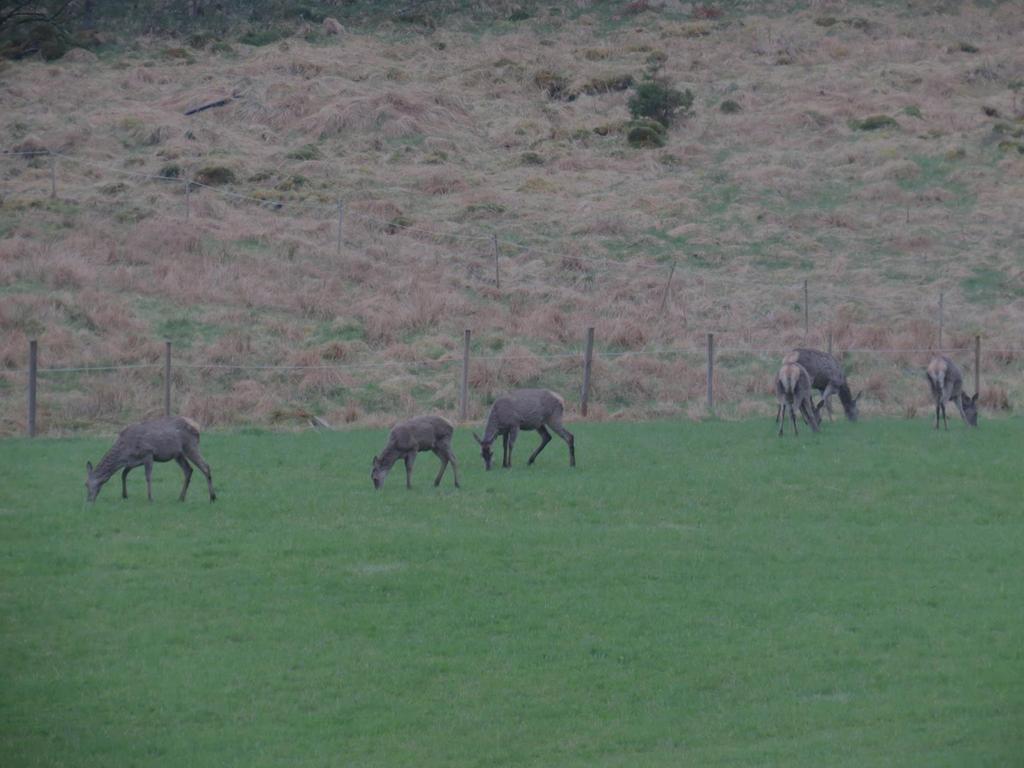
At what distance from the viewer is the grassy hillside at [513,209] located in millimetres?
34219

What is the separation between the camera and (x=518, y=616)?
15398 millimetres

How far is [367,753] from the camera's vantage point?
38.1 ft

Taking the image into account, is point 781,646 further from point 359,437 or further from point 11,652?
point 359,437

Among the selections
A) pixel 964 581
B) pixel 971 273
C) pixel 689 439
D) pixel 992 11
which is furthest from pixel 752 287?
pixel 992 11

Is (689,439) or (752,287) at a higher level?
(752,287)

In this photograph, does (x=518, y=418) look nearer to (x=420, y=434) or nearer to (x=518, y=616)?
(x=420, y=434)

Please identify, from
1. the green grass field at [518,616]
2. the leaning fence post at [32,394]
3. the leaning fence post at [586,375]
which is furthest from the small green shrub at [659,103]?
the green grass field at [518,616]

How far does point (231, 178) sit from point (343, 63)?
1621 centimetres

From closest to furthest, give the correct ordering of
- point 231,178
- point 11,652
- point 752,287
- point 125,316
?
point 11,652
point 125,316
point 752,287
point 231,178

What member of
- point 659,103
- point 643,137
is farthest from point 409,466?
point 659,103

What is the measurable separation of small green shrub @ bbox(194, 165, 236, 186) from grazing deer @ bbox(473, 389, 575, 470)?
94.4 feet

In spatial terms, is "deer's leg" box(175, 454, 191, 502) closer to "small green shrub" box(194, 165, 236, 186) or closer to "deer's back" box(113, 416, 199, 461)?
"deer's back" box(113, 416, 199, 461)

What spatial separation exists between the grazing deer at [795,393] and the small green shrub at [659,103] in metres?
32.7

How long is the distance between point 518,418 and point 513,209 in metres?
26.2
